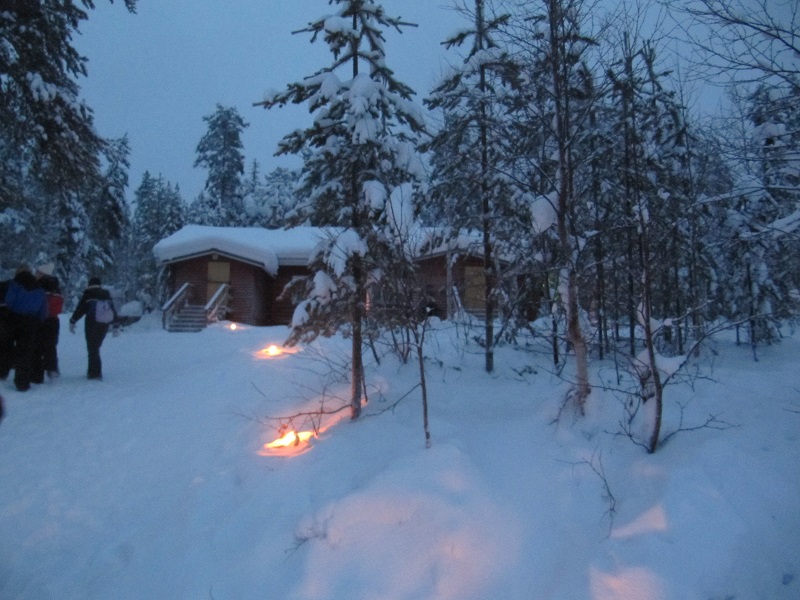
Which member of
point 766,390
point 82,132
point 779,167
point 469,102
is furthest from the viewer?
point 82,132

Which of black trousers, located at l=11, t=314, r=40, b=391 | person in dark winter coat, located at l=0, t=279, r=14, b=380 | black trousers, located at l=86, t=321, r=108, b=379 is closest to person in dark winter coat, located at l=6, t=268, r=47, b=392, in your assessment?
black trousers, located at l=11, t=314, r=40, b=391

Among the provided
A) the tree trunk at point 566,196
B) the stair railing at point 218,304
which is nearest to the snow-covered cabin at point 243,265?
the stair railing at point 218,304

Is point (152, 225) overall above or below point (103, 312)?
above

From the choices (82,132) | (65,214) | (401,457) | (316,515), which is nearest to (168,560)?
(316,515)

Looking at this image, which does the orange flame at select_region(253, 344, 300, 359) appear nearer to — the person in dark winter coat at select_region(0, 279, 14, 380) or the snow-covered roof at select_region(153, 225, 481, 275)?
the person in dark winter coat at select_region(0, 279, 14, 380)

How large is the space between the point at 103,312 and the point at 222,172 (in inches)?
1053

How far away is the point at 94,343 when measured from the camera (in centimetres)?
907

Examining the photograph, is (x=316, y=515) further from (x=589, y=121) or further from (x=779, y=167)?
(x=589, y=121)

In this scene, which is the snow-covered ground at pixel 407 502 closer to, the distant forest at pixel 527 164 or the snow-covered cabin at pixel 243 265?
the distant forest at pixel 527 164

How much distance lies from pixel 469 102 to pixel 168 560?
8.17 metres

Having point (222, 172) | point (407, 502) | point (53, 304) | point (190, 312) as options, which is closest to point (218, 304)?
point (190, 312)

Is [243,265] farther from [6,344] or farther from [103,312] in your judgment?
[6,344]

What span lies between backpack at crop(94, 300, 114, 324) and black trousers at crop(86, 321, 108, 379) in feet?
0.31

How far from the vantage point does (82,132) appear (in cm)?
1030
